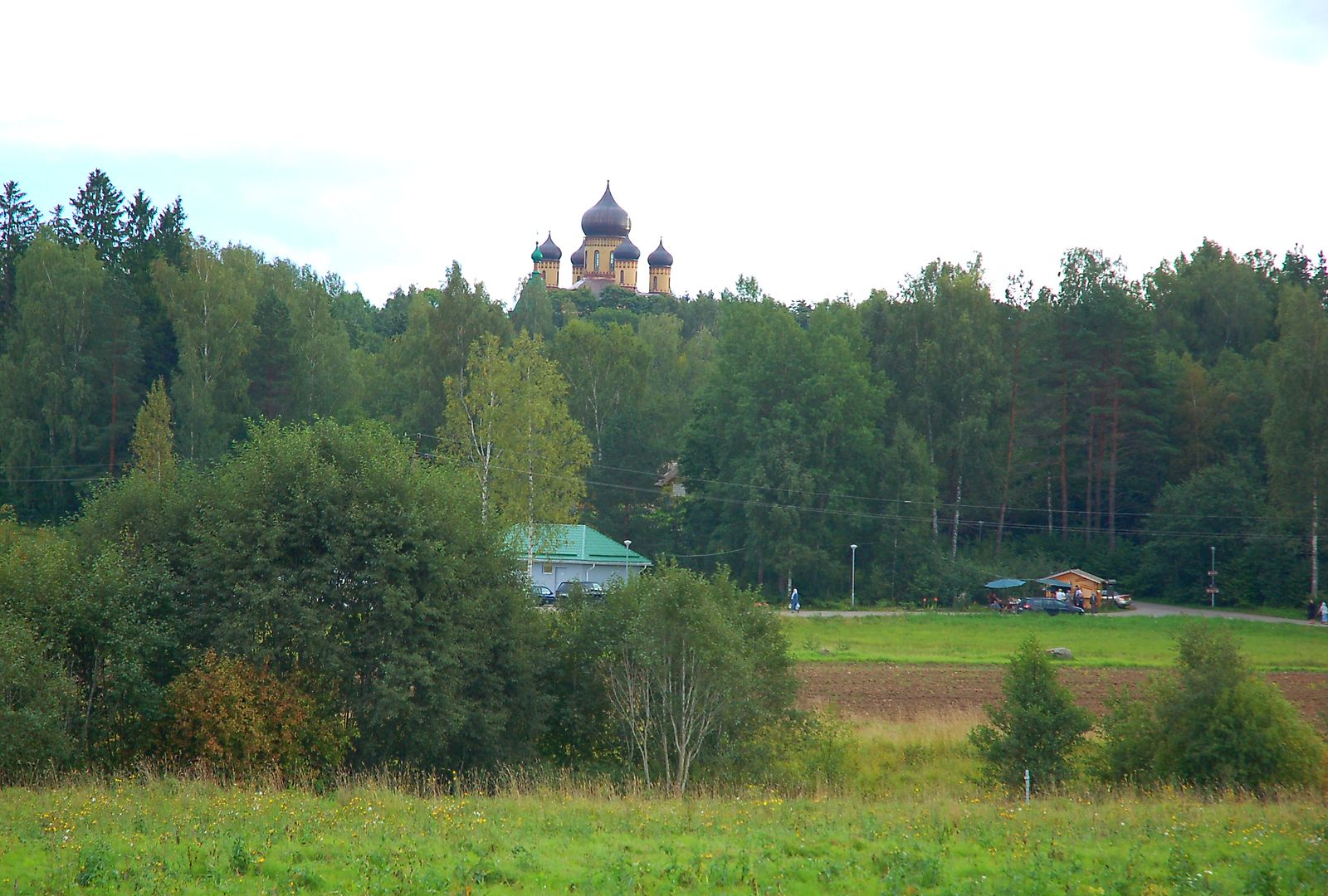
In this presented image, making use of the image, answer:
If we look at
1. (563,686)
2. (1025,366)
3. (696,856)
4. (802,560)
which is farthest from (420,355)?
(696,856)

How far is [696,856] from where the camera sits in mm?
11164

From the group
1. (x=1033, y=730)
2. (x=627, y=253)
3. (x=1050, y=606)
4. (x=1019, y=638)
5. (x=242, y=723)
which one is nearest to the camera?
(x=242, y=723)

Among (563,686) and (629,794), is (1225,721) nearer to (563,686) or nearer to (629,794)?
(629,794)

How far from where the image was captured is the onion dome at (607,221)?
137 m

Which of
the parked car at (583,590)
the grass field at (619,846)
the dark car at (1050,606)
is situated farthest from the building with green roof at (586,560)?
the grass field at (619,846)

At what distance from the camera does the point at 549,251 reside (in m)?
142

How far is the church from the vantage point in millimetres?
135500

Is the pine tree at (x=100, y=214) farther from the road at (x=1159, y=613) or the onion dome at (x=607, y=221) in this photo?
the onion dome at (x=607, y=221)

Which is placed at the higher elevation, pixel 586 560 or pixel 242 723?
pixel 586 560

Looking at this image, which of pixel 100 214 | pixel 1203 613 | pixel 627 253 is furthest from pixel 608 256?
pixel 1203 613

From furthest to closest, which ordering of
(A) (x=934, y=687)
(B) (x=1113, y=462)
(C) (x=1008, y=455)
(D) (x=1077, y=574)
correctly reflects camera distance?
(C) (x=1008, y=455) < (B) (x=1113, y=462) < (D) (x=1077, y=574) < (A) (x=934, y=687)

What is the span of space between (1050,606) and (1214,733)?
109 feet

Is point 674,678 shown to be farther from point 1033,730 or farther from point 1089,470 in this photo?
point 1089,470

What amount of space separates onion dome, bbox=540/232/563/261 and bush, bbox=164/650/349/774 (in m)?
128
